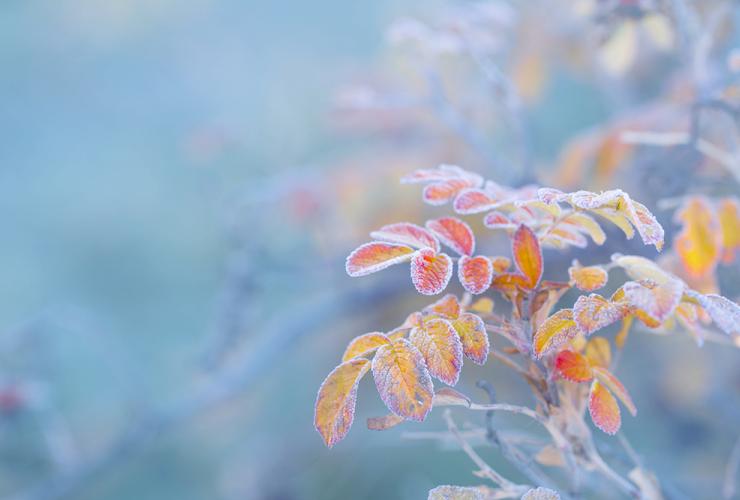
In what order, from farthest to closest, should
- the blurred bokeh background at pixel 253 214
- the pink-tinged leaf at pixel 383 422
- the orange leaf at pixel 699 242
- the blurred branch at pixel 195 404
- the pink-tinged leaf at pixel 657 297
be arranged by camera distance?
the blurred branch at pixel 195 404
the blurred bokeh background at pixel 253 214
the orange leaf at pixel 699 242
the pink-tinged leaf at pixel 383 422
the pink-tinged leaf at pixel 657 297

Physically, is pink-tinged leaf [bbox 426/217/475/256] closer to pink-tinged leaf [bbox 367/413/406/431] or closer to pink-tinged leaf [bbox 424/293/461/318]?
pink-tinged leaf [bbox 424/293/461/318]

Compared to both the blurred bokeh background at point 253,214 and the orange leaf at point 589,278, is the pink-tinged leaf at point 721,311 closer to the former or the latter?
the orange leaf at point 589,278

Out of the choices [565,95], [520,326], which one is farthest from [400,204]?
[565,95]

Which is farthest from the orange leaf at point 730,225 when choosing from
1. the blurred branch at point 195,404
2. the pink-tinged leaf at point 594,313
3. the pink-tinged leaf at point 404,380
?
the blurred branch at point 195,404

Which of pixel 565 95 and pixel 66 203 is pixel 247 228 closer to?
pixel 565 95

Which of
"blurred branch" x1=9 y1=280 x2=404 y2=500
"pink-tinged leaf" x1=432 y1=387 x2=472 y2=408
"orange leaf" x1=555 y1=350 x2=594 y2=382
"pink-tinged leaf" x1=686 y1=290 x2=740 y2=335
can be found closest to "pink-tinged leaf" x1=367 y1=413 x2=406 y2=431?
"pink-tinged leaf" x1=432 y1=387 x2=472 y2=408
